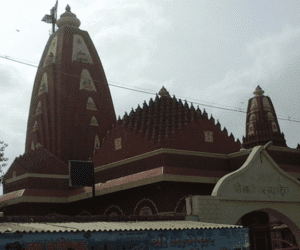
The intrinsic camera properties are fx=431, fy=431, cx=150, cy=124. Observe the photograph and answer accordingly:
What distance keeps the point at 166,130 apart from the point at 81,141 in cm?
889

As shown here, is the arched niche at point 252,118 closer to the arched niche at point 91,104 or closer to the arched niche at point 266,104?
the arched niche at point 266,104

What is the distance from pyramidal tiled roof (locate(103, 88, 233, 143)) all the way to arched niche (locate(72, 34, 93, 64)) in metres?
8.92

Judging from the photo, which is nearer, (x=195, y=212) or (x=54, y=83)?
(x=195, y=212)

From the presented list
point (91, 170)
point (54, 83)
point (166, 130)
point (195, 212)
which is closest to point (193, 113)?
point (166, 130)

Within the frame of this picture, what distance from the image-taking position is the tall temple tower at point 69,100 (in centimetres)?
2570

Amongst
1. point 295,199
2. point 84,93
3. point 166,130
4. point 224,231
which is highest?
point 84,93

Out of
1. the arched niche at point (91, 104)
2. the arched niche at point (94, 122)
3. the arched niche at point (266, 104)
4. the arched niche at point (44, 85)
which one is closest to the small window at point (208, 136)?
the arched niche at point (94, 122)

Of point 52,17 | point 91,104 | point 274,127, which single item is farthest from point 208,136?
point 52,17

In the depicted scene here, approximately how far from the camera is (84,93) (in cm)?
2698

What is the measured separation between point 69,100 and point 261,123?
14.7 meters

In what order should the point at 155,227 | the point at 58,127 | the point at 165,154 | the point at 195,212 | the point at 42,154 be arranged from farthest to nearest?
the point at 58,127, the point at 42,154, the point at 165,154, the point at 195,212, the point at 155,227

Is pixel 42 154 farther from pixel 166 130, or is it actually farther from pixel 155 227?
pixel 155 227

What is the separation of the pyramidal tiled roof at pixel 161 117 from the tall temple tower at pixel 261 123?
43.3ft

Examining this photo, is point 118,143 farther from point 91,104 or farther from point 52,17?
point 52,17
